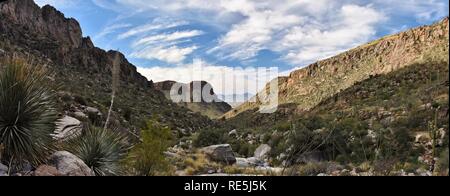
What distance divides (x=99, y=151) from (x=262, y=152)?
15.0 m

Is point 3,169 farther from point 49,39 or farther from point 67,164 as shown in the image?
point 49,39

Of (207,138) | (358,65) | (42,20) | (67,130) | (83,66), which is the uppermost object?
(42,20)

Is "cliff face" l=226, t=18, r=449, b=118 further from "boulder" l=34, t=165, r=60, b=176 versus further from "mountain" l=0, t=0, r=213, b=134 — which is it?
"boulder" l=34, t=165, r=60, b=176

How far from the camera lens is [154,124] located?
27.9 feet

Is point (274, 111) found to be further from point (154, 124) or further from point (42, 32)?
point (154, 124)

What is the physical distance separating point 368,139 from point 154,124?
494 inches

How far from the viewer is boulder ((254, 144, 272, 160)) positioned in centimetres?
2218

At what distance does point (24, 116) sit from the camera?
26.3ft

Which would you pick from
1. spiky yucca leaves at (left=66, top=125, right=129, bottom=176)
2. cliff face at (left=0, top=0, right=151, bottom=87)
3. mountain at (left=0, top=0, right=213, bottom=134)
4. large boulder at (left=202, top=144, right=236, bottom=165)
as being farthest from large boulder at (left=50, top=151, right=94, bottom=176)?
cliff face at (left=0, top=0, right=151, bottom=87)

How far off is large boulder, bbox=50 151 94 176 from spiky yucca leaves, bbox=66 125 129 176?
77 cm

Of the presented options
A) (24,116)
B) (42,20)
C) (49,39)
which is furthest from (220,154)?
(42,20)

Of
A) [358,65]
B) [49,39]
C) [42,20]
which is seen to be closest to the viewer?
[49,39]

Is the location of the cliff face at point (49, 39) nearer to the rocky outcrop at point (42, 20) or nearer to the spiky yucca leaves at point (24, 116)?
the rocky outcrop at point (42, 20)
